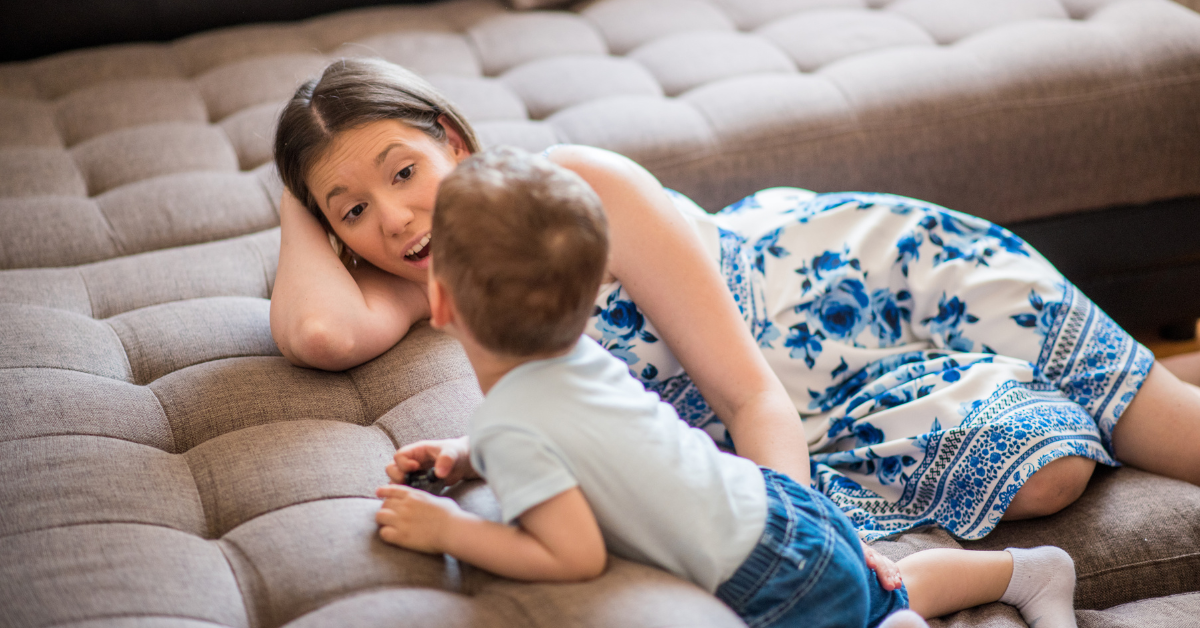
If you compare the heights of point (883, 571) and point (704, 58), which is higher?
point (704, 58)

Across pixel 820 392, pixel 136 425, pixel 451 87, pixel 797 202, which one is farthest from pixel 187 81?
pixel 820 392

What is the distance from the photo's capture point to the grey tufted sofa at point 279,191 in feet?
2.30

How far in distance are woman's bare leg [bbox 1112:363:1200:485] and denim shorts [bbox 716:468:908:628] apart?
23.3 inches

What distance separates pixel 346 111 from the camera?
1.04 m

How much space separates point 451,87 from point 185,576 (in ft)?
4.07

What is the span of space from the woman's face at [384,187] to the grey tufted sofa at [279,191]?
0.14m

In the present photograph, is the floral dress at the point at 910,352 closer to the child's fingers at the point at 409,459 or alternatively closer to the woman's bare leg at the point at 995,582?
the woman's bare leg at the point at 995,582

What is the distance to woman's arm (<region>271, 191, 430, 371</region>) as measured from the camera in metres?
1.00

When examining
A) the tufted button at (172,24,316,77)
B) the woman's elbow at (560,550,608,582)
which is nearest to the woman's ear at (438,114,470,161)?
the woman's elbow at (560,550,608,582)

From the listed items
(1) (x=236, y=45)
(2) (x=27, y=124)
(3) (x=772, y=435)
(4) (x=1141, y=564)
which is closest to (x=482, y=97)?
(1) (x=236, y=45)

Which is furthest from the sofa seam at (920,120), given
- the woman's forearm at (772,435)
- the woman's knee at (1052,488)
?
the woman's knee at (1052,488)

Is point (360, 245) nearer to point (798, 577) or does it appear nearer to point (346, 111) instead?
point (346, 111)

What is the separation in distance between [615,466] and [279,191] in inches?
41.0

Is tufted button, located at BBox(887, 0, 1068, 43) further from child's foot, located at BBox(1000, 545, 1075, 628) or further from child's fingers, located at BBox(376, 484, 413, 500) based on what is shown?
child's fingers, located at BBox(376, 484, 413, 500)
